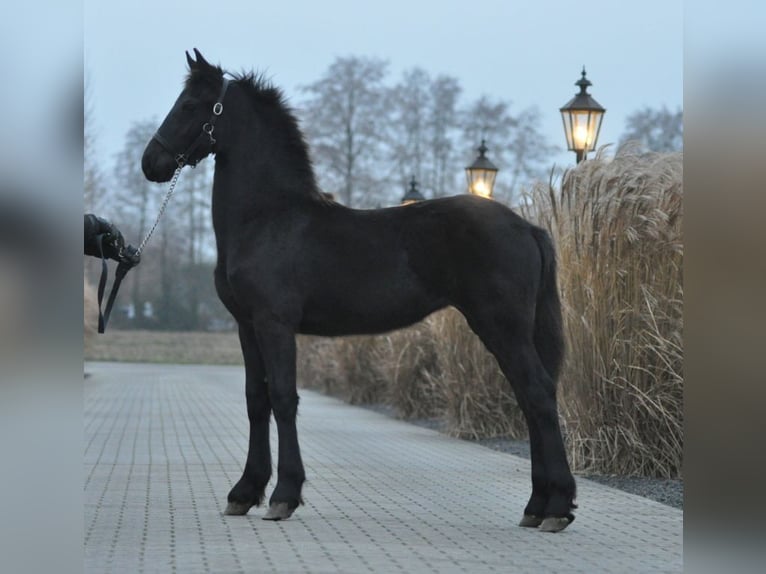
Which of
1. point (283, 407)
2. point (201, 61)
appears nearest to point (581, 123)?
point (201, 61)

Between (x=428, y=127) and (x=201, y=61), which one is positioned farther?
(x=428, y=127)

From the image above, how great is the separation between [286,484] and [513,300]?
1.80 m

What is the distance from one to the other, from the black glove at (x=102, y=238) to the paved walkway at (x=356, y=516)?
165 cm

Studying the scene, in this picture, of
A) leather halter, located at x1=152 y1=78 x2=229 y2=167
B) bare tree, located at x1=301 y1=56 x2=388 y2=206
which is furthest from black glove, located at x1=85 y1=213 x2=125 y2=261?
bare tree, located at x1=301 y1=56 x2=388 y2=206

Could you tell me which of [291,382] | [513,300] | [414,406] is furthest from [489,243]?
[414,406]

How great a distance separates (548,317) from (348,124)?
1612 inches

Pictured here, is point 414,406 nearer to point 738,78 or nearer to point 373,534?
point 373,534

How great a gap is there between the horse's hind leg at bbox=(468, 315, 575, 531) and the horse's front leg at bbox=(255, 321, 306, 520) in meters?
1.22

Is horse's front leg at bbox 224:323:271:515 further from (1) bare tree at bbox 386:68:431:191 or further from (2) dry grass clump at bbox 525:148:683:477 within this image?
(1) bare tree at bbox 386:68:431:191

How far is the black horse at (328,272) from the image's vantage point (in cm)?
705

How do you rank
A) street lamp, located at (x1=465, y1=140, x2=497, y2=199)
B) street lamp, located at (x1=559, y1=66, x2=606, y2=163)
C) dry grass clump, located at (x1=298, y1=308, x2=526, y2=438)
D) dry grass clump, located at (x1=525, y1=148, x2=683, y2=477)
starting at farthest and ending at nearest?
street lamp, located at (x1=465, y1=140, x2=497, y2=199), street lamp, located at (x1=559, y1=66, x2=606, y2=163), dry grass clump, located at (x1=298, y1=308, x2=526, y2=438), dry grass clump, located at (x1=525, y1=148, x2=683, y2=477)

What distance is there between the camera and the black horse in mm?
7055

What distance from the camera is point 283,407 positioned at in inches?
285

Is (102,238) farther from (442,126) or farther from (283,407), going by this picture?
(442,126)
